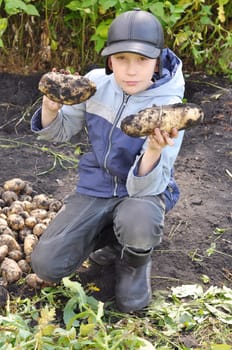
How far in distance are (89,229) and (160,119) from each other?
0.57m

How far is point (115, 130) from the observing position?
260 cm

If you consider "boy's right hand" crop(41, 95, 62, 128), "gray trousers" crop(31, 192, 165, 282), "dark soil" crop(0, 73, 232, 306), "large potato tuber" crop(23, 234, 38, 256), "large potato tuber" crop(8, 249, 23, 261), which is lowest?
"dark soil" crop(0, 73, 232, 306)

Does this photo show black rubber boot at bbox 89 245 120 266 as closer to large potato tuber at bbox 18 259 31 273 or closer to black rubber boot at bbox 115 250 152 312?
black rubber boot at bbox 115 250 152 312

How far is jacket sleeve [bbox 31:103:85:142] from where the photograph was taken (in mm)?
2641

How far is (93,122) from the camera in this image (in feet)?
8.75

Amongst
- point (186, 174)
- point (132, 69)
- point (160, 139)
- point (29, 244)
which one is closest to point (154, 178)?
point (160, 139)

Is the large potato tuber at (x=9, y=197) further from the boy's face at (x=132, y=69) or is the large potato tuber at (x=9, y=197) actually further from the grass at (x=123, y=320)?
the boy's face at (x=132, y=69)

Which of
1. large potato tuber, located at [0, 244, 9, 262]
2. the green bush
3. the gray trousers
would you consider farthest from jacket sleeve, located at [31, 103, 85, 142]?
the green bush

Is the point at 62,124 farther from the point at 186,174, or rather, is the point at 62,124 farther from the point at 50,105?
the point at 186,174

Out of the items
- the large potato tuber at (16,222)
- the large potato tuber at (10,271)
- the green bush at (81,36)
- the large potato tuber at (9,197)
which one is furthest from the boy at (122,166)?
the green bush at (81,36)

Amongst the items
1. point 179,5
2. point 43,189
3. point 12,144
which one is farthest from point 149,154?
point 179,5

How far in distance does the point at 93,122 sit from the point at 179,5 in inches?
70.8

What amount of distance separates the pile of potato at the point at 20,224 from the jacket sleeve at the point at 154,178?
21.5 inches

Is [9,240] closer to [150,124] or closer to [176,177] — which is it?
[150,124]
